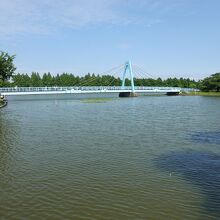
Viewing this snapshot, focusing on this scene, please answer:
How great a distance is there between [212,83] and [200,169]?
431 feet

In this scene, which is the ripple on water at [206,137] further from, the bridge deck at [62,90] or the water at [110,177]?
the bridge deck at [62,90]

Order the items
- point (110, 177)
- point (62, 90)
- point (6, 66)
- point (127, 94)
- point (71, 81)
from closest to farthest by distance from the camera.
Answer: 1. point (110, 177)
2. point (6, 66)
3. point (62, 90)
4. point (127, 94)
5. point (71, 81)

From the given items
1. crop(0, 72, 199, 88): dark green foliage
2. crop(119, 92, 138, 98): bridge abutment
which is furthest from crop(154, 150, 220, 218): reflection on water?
crop(0, 72, 199, 88): dark green foliage

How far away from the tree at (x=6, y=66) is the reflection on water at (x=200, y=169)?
4351 centimetres

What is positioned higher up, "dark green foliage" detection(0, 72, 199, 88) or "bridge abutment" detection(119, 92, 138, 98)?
"dark green foliage" detection(0, 72, 199, 88)

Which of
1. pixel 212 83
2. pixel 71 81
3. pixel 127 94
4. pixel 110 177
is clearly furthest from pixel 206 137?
pixel 71 81

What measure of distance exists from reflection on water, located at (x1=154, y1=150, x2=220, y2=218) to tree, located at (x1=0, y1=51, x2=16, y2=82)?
43.5 meters

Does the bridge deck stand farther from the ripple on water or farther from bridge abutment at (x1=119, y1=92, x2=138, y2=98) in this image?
the ripple on water

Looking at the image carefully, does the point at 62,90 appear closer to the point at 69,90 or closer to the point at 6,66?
the point at 69,90

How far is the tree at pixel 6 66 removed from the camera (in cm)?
5766

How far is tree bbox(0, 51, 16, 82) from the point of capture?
57656 millimetres

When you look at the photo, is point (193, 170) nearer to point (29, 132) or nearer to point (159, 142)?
point (159, 142)

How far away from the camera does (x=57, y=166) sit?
1817 cm

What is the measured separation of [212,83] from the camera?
142375 millimetres
